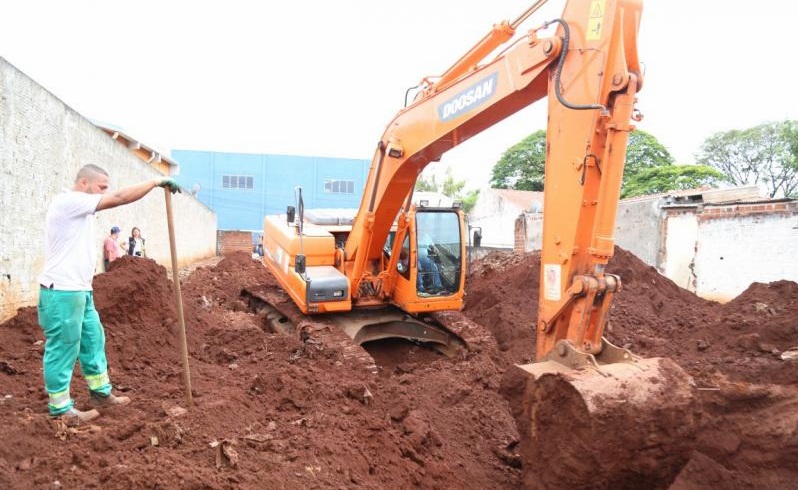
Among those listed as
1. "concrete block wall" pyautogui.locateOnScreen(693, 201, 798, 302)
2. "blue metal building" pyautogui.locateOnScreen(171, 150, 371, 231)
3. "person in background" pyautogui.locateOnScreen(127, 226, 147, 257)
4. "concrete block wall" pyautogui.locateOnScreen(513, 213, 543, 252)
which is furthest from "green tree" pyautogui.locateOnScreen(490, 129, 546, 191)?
"person in background" pyautogui.locateOnScreen(127, 226, 147, 257)

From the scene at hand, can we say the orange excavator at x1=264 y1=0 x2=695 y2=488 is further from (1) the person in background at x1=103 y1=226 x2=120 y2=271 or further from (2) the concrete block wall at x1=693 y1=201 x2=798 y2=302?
(2) the concrete block wall at x1=693 y1=201 x2=798 y2=302

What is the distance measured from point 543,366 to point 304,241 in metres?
4.42

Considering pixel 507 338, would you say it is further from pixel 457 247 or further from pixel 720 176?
pixel 720 176

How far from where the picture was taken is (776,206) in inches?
376

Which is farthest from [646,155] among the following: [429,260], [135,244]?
[135,244]

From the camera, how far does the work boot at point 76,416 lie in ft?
10.7

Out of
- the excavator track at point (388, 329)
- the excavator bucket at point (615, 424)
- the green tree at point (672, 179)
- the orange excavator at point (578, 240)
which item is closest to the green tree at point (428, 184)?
the green tree at point (672, 179)

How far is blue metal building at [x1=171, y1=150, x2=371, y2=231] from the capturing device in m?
34.2

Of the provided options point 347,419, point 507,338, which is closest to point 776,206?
point 507,338

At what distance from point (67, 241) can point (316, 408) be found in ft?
6.86

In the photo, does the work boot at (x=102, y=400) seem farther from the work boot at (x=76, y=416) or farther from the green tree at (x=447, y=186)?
the green tree at (x=447, y=186)

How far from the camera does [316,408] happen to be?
404cm

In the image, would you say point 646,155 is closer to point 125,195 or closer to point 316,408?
point 316,408

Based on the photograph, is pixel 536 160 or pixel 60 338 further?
pixel 536 160
